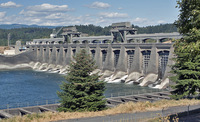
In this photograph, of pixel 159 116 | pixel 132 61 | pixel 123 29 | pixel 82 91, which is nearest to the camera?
pixel 159 116

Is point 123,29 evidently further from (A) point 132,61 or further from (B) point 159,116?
(B) point 159,116

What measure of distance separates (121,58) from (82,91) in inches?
1876

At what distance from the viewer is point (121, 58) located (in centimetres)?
7456

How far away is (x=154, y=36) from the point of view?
7275 cm

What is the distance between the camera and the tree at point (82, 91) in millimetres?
27047

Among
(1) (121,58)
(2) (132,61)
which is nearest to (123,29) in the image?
(1) (121,58)

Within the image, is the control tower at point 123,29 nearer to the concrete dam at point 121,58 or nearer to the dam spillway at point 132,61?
the concrete dam at point 121,58

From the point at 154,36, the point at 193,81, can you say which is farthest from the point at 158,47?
the point at 193,81

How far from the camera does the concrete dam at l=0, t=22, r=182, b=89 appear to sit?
64.2m

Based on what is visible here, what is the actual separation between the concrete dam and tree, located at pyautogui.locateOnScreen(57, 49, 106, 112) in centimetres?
1674

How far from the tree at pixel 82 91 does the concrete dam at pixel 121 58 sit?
16.7m

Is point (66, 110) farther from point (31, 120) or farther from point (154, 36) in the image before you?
point (154, 36)

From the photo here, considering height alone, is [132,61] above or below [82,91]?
below

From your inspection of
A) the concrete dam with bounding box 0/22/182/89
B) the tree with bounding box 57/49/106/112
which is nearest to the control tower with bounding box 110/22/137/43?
the concrete dam with bounding box 0/22/182/89
